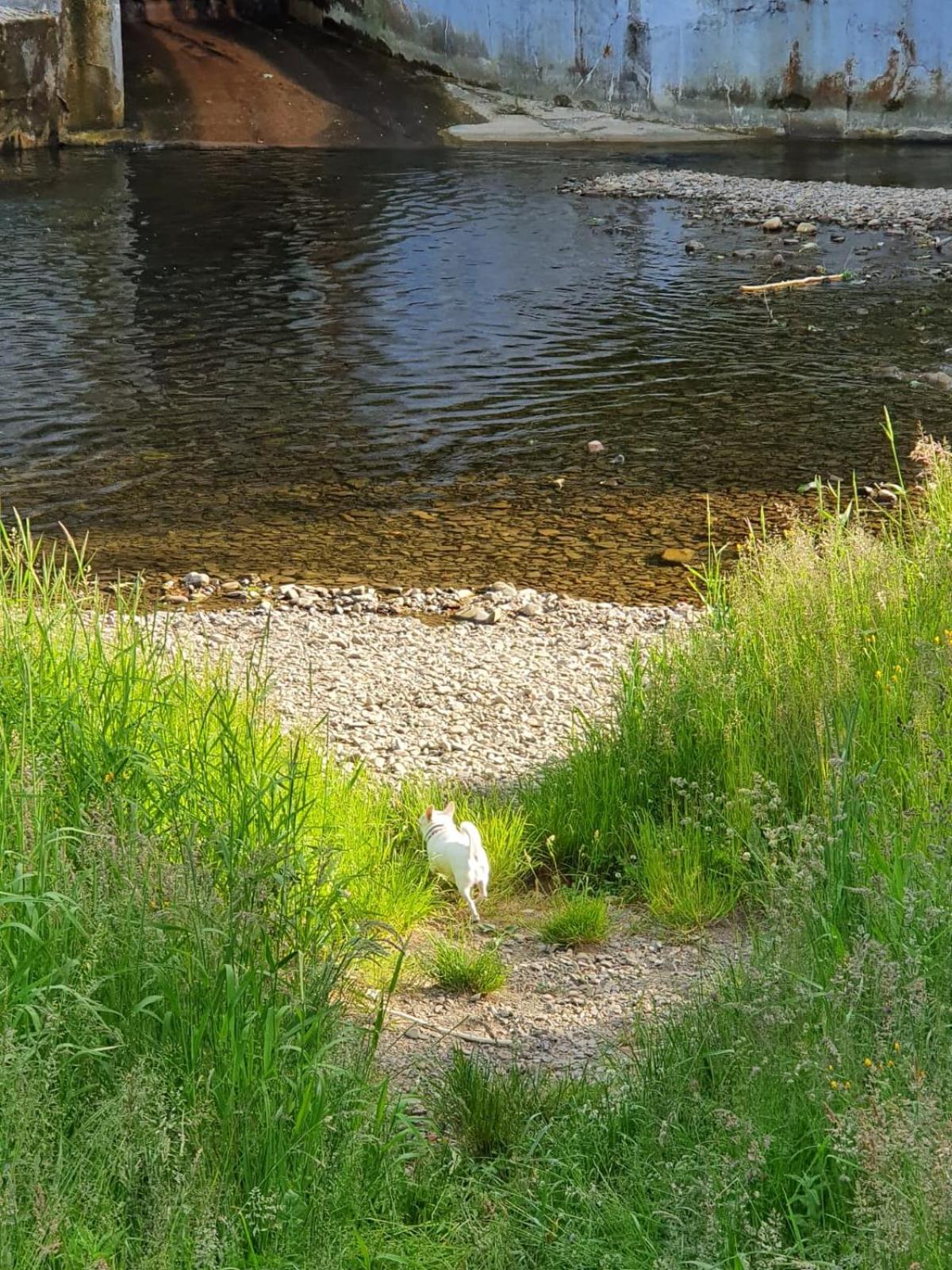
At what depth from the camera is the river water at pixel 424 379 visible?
10250 mm

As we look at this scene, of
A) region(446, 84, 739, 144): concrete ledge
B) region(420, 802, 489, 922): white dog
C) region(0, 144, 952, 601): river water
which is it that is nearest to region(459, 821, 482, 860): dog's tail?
region(420, 802, 489, 922): white dog

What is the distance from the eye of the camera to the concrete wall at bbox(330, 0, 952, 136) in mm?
29641

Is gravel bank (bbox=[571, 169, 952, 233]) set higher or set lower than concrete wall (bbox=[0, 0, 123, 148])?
lower

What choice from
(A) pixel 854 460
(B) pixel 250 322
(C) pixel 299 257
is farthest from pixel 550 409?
(C) pixel 299 257

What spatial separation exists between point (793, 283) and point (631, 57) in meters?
15.4

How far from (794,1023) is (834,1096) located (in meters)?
0.35

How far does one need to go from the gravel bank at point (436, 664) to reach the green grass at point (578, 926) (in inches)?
54.0

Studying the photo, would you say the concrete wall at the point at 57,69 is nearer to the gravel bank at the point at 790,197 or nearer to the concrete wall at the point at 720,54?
the concrete wall at the point at 720,54

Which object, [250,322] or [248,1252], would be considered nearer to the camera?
[248,1252]

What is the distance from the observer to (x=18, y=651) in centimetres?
484

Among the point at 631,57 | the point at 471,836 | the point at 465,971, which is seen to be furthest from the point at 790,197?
the point at 465,971

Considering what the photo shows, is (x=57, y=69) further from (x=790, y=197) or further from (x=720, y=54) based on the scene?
(x=790, y=197)

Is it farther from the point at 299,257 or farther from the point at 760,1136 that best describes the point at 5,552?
the point at 299,257

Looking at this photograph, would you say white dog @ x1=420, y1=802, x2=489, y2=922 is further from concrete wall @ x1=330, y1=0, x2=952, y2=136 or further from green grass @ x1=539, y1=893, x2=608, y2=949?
concrete wall @ x1=330, y1=0, x2=952, y2=136
